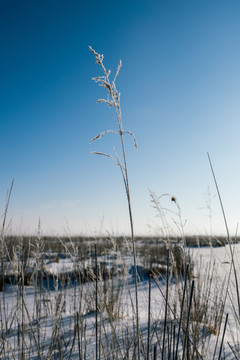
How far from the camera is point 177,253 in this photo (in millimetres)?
5113

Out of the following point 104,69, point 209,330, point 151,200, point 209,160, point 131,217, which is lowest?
point 209,330

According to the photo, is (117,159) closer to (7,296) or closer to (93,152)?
(93,152)

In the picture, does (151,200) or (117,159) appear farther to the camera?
(151,200)

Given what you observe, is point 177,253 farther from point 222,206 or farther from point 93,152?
point 93,152

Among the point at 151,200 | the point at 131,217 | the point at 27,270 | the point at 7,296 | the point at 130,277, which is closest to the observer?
the point at 131,217

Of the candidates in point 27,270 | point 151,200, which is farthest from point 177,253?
point 151,200

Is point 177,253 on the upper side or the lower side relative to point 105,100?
lower

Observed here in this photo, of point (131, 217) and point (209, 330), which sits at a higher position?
point (131, 217)

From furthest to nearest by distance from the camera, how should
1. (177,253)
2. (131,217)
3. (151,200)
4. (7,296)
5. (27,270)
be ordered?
(177,253) < (27,270) < (7,296) < (151,200) < (131,217)

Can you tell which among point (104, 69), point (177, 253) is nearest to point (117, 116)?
point (104, 69)

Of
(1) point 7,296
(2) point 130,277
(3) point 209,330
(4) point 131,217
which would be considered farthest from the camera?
(2) point 130,277

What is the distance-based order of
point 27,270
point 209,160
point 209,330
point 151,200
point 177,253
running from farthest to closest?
point 177,253, point 27,270, point 209,330, point 151,200, point 209,160

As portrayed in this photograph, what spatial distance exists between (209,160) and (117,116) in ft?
1.66

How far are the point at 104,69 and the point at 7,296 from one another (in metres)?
3.63
